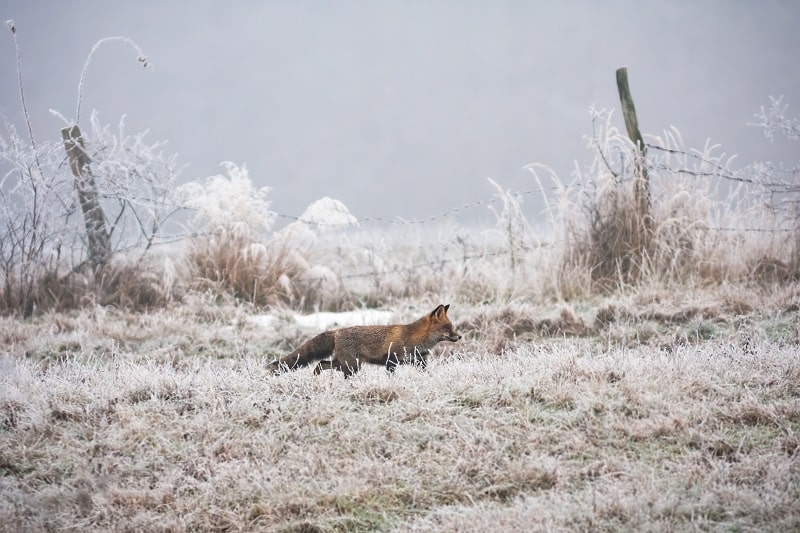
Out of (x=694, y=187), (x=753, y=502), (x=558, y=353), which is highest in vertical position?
(x=694, y=187)

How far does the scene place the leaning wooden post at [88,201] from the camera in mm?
10555

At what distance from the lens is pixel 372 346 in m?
5.43

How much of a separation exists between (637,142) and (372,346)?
6.50 meters

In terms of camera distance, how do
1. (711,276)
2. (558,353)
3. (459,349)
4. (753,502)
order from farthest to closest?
(711,276) < (459,349) < (558,353) < (753,502)

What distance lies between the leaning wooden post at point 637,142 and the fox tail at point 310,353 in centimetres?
565

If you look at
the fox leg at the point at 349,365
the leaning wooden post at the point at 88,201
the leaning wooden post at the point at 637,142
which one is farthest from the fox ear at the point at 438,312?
the leaning wooden post at the point at 88,201

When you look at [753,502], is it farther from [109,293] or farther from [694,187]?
[109,293]

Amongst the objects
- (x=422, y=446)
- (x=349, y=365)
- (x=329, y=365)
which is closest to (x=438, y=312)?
(x=349, y=365)

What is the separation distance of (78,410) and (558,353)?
3307 mm

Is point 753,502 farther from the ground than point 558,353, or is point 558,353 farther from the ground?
point 558,353

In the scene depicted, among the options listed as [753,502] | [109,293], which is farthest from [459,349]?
[109,293]

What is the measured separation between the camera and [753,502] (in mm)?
3441

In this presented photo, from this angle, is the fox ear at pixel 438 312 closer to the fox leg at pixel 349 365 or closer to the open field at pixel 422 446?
the open field at pixel 422 446

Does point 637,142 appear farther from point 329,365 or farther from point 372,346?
point 329,365
